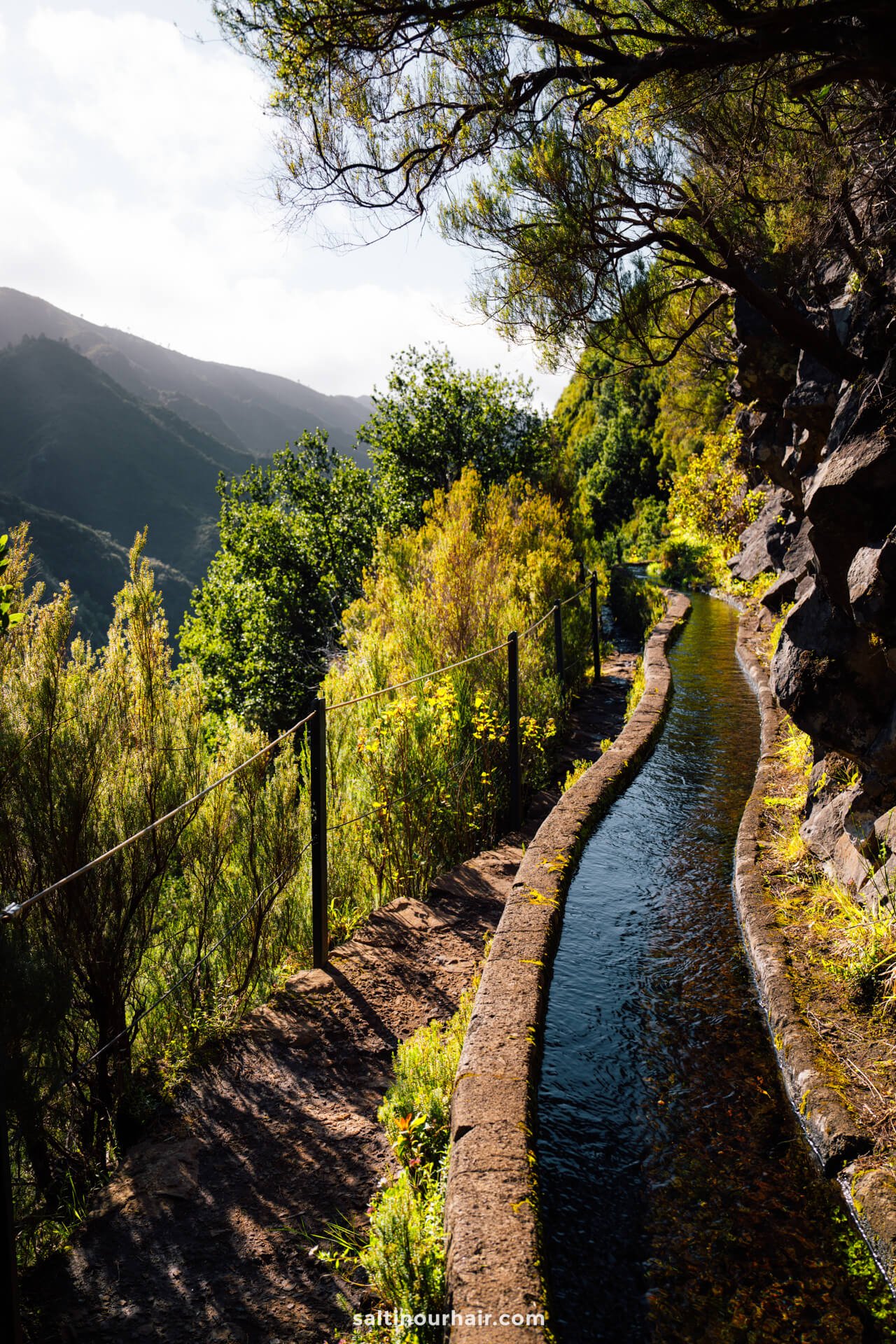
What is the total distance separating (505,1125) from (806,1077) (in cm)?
100

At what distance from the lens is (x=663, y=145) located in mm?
6531

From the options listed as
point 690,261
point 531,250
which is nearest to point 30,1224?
point 531,250

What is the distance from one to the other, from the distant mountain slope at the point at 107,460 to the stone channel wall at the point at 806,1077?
80.1m

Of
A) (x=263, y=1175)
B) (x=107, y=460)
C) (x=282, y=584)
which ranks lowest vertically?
(x=263, y=1175)

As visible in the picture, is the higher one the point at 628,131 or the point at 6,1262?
the point at 628,131

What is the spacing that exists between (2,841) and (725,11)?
416 centimetres

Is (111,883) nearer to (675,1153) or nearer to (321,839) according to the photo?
(321,839)

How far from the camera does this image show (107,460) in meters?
106

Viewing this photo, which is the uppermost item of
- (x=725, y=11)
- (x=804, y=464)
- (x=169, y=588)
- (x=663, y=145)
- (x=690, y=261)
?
(x=663, y=145)

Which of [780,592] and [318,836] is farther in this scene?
[780,592]

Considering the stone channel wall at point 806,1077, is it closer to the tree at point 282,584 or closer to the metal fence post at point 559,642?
the metal fence post at point 559,642

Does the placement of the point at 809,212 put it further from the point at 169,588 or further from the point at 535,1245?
the point at 169,588

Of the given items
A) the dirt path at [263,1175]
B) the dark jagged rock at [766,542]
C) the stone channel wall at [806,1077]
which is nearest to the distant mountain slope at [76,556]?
the dark jagged rock at [766,542]

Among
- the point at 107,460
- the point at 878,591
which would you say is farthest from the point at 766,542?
the point at 107,460
